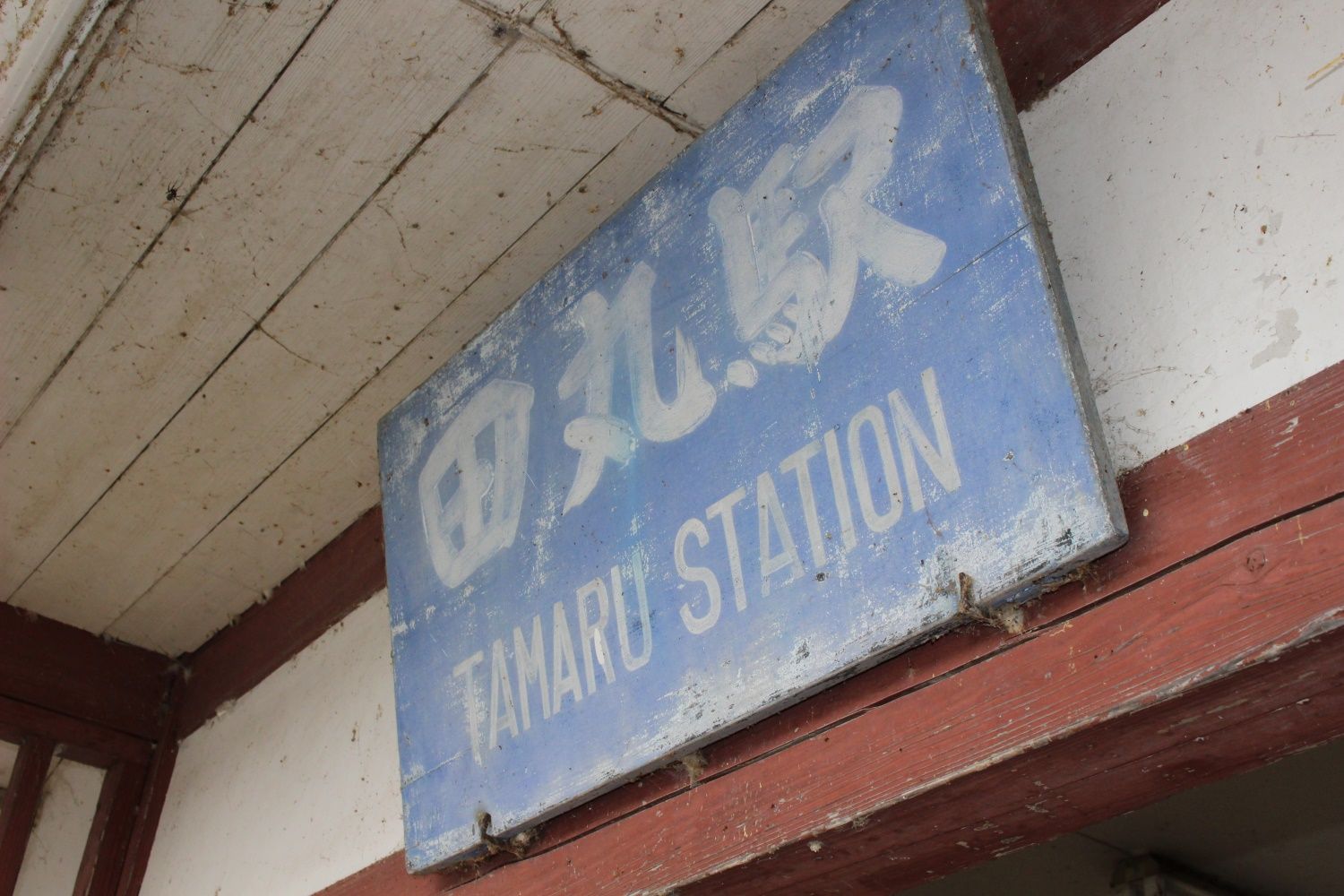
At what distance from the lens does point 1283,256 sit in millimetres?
1249

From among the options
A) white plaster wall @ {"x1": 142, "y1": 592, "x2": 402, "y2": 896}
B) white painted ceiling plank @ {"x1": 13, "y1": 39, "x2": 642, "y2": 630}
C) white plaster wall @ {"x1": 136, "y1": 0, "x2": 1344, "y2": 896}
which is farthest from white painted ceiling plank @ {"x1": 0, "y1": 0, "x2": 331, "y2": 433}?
white plaster wall @ {"x1": 136, "y1": 0, "x2": 1344, "y2": 896}

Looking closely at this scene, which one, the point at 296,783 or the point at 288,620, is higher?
the point at 288,620

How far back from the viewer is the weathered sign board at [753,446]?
4.17 feet

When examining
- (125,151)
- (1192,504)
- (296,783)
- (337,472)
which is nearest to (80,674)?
(296,783)

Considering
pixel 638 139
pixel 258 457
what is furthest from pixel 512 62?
pixel 258 457

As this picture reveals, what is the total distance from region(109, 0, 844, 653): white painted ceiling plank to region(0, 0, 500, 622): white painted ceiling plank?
0.24 meters

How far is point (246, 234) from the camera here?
1939 mm

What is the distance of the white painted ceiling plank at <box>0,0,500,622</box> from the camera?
171 cm

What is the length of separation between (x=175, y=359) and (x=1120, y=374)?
4.92ft

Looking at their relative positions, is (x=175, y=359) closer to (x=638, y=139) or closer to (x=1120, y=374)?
(x=638, y=139)

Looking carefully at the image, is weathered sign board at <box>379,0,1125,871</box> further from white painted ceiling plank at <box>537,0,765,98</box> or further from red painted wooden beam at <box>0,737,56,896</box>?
red painted wooden beam at <box>0,737,56,896</box>

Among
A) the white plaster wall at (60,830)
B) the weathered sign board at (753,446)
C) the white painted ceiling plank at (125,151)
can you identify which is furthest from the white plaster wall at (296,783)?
the white painted ceiling plank at (125,151)

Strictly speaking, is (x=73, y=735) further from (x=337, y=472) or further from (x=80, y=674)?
(x=337, y=472)

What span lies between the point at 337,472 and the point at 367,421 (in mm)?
167
